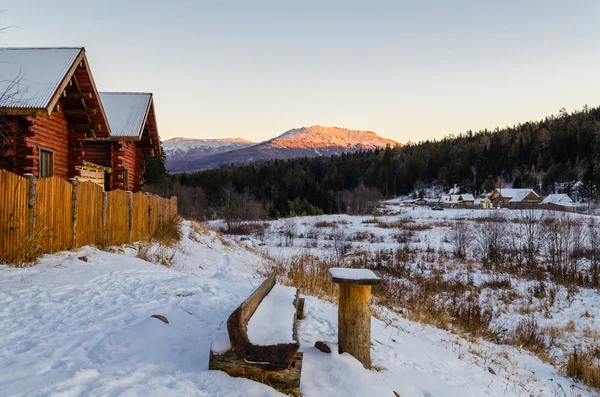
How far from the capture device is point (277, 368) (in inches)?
126

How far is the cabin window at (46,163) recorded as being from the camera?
12.3m

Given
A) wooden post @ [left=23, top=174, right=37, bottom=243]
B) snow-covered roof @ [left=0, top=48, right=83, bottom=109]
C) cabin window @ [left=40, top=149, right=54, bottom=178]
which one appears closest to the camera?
wooden post @ [left=23, top=174, right=37, bottom=243]

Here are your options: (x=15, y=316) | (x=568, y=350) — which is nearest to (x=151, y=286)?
(x=15, y=316)

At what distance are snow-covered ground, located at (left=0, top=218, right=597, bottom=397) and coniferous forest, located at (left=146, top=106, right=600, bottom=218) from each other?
75.4m

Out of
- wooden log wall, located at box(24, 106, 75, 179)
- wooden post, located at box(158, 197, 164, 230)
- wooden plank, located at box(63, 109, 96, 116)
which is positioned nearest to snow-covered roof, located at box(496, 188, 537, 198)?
wooden post, located at box(158, 197, 164, 230)

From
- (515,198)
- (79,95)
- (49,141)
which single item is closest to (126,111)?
(79,95)

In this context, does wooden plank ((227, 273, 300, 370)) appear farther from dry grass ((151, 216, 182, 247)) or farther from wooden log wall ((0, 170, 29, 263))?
dry grass ((151, 216, 182, 247))

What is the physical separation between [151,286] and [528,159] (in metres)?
118

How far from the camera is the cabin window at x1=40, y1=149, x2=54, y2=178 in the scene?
40.4ft

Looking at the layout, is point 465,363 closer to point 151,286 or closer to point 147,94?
point 151,286

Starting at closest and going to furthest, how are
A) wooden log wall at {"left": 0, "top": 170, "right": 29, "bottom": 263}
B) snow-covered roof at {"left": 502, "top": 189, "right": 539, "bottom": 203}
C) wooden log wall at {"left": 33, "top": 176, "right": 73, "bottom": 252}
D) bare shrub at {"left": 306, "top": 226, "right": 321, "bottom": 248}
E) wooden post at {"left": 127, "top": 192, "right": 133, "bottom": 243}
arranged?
wooden log wall at {"left": 0, "top": 170, "right": 29, "bottom": 263} < wooden log wall at {"left": 33, "top": 176, "right": 73, "bottom": 252} < wooden post at {"left": 127, "top": 192, "right": 133, "bottom": 243} < bare shrub at {"left": 306, "top": 226, "right": 321, "bottom": 248} < snow-covered roof at {"left": 502, "top": 189, "right": 539, "bottom": 203}

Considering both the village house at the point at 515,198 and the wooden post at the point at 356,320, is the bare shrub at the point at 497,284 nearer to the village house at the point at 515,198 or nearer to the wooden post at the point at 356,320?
the wooden post at the point at 356,320

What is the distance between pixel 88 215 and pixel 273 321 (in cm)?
770

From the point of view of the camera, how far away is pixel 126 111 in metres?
18.2
